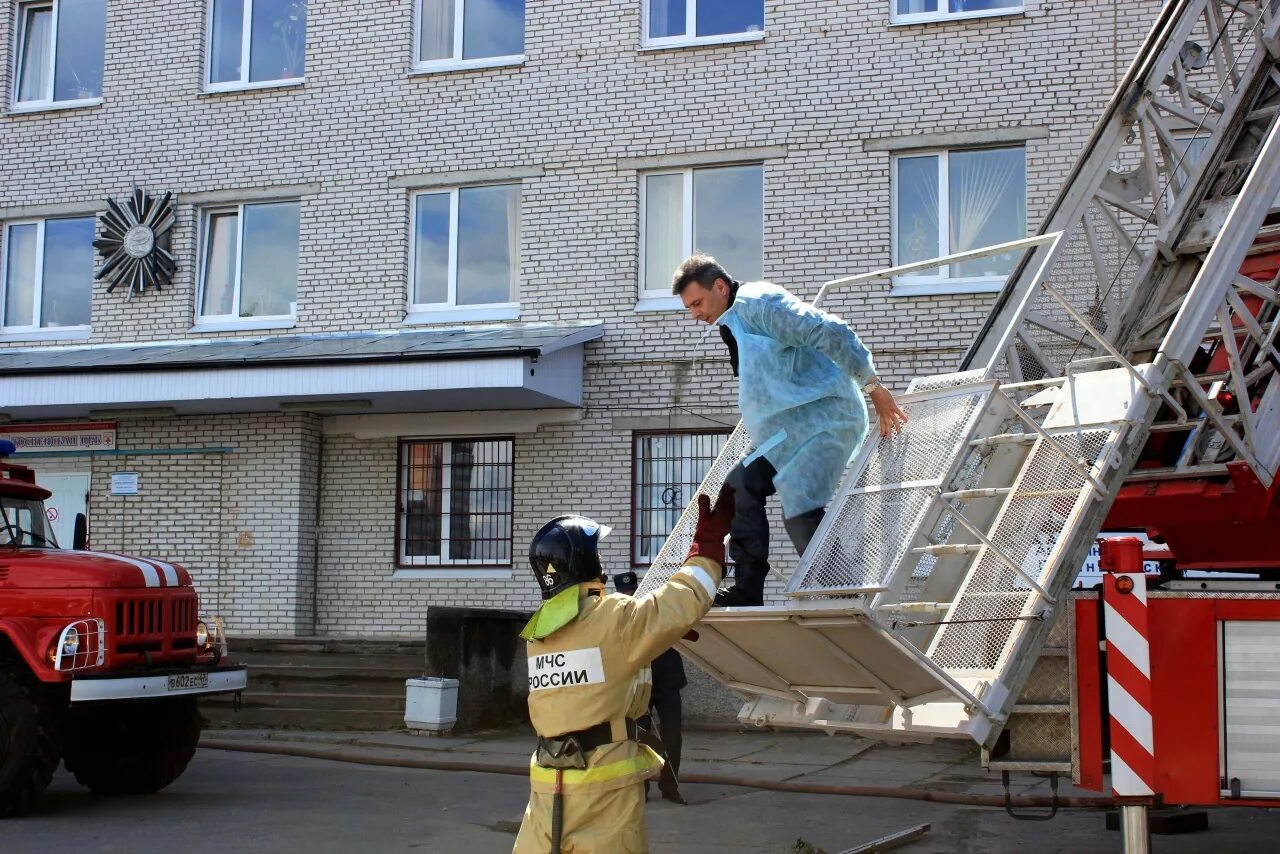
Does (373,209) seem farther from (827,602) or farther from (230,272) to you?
(827,602)

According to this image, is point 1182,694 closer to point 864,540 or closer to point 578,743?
point 864,540

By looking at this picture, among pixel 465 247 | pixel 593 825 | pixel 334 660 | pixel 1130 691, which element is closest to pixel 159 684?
pixel 593 825

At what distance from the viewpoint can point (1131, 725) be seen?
518 centimetres

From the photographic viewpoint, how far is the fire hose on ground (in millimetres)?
9180

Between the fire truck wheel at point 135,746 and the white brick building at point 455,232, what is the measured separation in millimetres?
4780

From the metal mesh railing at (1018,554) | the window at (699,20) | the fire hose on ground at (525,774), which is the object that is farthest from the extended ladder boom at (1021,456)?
the window at (699,20)

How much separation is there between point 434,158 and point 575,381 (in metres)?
3.10

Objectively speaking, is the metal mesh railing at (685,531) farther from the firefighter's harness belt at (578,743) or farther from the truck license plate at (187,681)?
the truck license plate at (187,681)

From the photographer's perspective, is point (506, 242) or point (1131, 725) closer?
point (1131, 725)

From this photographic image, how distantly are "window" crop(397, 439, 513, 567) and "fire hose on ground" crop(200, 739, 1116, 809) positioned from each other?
337 cm

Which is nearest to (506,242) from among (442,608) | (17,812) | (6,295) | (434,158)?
(434,158)

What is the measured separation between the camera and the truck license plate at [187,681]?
899cm

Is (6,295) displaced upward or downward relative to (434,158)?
downward

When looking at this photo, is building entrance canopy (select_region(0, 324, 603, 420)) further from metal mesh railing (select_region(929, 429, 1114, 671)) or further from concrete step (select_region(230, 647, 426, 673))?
metal mesh railing (select_region(929, 429, 1114, 671))
